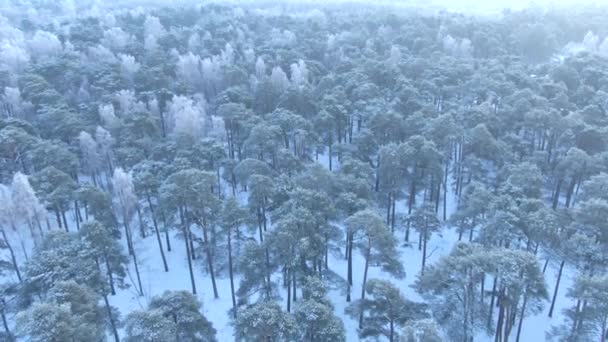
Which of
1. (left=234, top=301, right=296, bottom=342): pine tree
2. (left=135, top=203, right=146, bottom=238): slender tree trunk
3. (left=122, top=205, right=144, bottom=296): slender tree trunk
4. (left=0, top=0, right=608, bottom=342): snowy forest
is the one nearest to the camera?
(left=234, top=301, right=296, bottom=342): pine tree

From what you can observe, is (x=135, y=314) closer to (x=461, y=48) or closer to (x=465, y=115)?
(x=465, y=115)

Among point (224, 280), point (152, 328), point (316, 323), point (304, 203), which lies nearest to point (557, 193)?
point (304, 203)

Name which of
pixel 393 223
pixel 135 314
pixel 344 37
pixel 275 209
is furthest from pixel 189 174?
pixel 344 37

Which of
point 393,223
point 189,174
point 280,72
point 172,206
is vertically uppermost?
point 280,72

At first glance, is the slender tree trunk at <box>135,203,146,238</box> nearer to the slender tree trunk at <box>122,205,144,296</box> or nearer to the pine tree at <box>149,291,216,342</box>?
the slender tree trunk at <box>122,205,144,296</box>

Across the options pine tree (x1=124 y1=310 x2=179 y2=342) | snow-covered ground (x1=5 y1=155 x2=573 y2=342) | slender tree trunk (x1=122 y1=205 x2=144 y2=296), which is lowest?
snow-covered ground (x1=5 y1=155 x2=573 y2=342)

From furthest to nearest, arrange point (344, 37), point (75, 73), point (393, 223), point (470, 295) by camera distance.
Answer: point (344, 37)
point (75, 73)
point (393, 223)
point (470, 295)

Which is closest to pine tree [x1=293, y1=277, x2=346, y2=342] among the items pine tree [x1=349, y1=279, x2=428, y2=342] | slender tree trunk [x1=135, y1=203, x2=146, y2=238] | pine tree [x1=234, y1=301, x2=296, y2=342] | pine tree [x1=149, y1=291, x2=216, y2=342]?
pine tree [x1=234, y1=301, x2=296, y2=342]

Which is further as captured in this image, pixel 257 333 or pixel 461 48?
pixel 461 48

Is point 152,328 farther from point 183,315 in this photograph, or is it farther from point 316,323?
point 316,323
